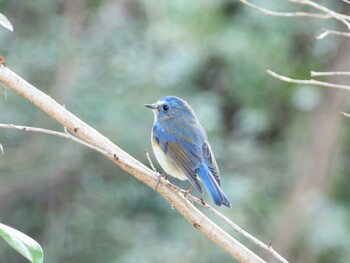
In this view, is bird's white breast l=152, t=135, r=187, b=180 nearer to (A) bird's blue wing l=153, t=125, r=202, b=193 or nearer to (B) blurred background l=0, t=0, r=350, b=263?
(A) bird's blue wing l=153, t=125, r=202, b=193

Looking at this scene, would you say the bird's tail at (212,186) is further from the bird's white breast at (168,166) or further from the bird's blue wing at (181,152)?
the bird's white breast at (168,166)

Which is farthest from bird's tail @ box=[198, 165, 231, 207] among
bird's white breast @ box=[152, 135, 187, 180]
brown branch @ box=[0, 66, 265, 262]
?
brown branch @ box=[0, 66, 265, 262]

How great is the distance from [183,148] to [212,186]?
47cm

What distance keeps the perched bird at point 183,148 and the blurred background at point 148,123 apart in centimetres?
162

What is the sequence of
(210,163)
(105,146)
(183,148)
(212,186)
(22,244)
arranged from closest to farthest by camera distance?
(22,244), (105,146), (212,186), (210,163), (183,148)

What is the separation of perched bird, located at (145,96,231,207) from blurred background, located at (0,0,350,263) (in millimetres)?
1622

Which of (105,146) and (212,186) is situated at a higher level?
(105,146)

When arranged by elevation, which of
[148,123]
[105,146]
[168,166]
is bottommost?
[148,123]

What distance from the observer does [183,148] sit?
4.38 metres

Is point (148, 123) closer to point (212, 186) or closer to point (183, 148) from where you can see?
point (183, 148)

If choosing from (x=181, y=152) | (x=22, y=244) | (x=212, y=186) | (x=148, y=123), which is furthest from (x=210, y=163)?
(x=148, y=123)

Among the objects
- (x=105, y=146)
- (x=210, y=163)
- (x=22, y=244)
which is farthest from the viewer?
(x=210, y=163)

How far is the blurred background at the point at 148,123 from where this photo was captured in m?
6.52

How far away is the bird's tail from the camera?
3732mm
